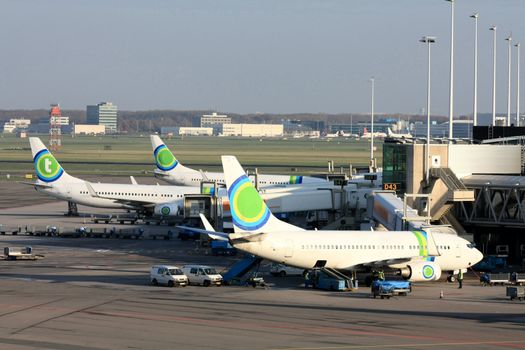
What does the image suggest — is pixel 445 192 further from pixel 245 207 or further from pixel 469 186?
pixel 245 207

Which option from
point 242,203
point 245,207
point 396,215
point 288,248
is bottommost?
point 288,248

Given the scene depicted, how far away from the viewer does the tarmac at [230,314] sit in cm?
4862

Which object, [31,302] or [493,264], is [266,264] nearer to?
[493,264]

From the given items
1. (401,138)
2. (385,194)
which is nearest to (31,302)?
(385,194)

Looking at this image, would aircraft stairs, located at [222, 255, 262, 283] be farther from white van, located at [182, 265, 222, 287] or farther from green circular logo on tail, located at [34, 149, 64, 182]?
green circular logo on tail, located at [34, 149, 64, 182]

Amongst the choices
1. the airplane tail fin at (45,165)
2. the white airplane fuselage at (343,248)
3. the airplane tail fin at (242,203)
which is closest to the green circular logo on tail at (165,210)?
the airplane tail fin at (45,165)

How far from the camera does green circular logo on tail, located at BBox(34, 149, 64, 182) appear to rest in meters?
120

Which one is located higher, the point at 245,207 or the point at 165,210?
the point at 245,207

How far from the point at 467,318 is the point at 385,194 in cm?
3260

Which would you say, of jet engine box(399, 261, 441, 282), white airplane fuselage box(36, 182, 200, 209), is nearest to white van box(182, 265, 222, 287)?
jet engine box(399, 261, 441, 282)

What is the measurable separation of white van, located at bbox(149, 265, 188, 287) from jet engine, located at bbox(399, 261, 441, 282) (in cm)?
1387

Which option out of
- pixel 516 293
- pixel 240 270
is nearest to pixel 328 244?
pixel 240 270

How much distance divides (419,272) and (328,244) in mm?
6359

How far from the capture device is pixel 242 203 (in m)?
66.0
